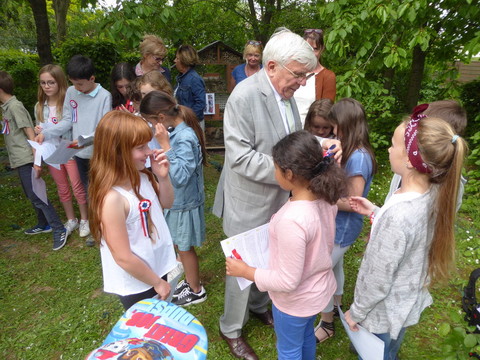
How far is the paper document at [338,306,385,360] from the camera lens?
1595 millimetres

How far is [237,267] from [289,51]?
1.19 m

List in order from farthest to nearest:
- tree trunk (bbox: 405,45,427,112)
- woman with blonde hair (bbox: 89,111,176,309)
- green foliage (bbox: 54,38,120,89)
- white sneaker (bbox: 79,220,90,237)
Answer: green foliage (bbox: 54,38,120,89)
tree trunk (bbox: 405,45,427,112)
white sneaker (bbox: 79,220,90,237)
woman with blonde hair (bbox: 89,111,176,309)

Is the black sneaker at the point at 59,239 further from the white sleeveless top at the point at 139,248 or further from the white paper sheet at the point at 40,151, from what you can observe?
the white sleeveless top at the point at 139,248

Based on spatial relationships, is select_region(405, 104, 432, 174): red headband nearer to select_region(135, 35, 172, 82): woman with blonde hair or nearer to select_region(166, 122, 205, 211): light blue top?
select_region(166, 122, 205, 211): light blue top

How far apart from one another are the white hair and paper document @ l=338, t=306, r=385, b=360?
143 cm

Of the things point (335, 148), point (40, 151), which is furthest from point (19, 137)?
point (335, 148)

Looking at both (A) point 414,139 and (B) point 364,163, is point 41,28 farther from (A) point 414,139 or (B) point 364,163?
(A) point 414,139

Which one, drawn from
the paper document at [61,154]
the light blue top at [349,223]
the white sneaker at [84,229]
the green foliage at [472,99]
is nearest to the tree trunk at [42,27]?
the white sneaker at [84,229]

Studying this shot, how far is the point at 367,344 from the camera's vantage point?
65.8 inches

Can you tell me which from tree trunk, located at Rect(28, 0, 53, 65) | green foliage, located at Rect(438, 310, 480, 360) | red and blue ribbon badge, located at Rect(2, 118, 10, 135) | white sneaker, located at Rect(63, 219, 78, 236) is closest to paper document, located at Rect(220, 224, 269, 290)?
green foliage, located at Rect(438, 310, 480, 360)

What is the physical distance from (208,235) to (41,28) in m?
4.22

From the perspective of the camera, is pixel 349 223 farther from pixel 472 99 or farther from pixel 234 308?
pixel 472 99

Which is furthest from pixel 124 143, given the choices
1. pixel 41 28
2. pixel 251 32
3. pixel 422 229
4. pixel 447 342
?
pixel 251 32

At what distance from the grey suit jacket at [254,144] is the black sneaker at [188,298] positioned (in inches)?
46.1
